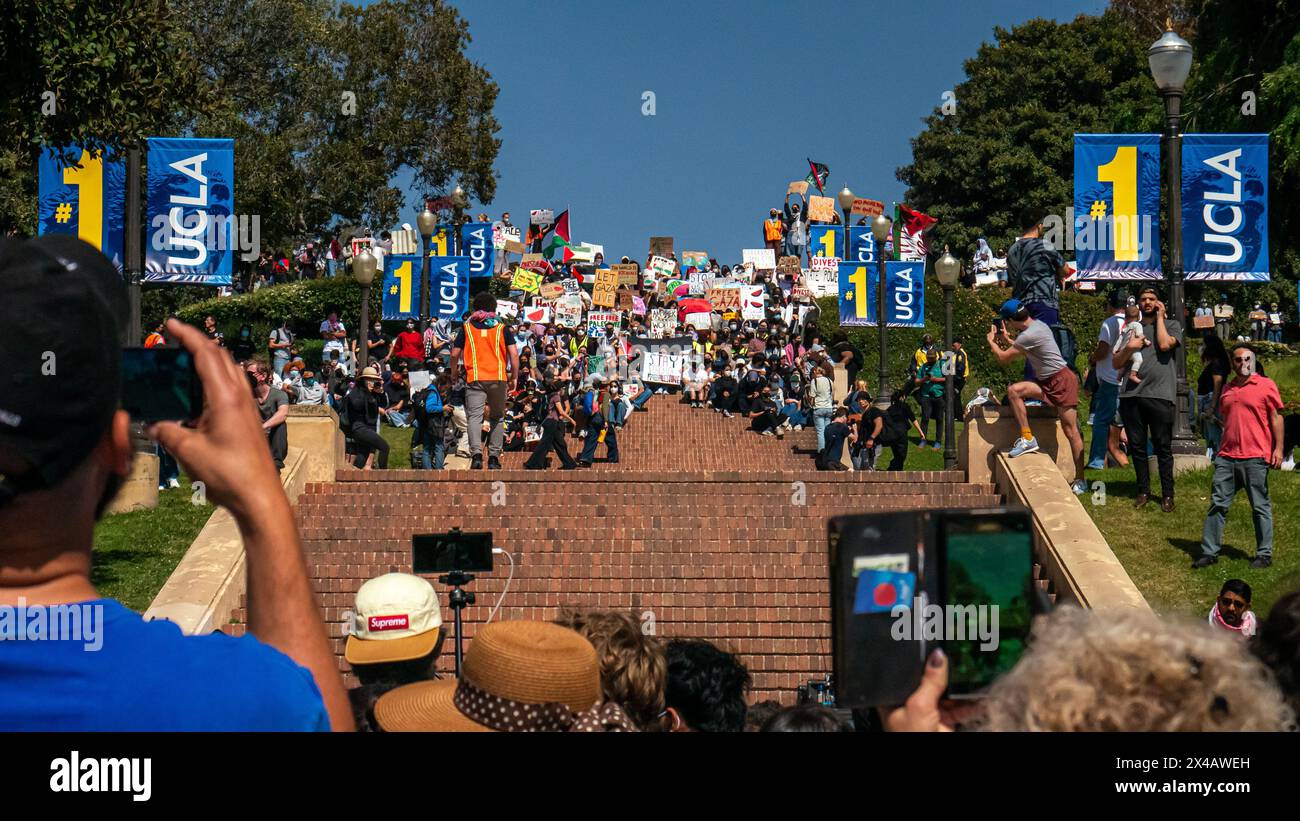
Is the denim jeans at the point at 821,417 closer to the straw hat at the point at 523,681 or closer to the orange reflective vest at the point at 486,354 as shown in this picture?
the orange reflective vest at the point at 486,354

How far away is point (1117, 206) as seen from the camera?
17.2 meters

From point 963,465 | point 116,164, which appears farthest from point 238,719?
point 116,164

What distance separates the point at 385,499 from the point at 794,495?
419 cm

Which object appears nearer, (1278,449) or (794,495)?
(1278,449)

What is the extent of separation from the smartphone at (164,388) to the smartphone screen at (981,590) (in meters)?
1.23

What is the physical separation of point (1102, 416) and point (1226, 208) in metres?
3.09

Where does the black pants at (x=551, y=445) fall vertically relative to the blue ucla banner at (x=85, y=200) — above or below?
below

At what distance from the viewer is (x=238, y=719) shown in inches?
67.4

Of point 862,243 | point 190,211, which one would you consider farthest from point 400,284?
point 190,211

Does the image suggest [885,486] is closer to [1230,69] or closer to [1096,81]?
[1230,69]

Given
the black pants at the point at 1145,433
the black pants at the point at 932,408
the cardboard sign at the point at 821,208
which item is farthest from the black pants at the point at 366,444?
the cardboard sign at the point at 821,208

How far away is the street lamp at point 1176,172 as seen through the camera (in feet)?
52.8

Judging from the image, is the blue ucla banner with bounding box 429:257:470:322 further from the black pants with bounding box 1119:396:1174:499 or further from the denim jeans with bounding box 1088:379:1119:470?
the black pants with bounding box 1119:396:1174:499

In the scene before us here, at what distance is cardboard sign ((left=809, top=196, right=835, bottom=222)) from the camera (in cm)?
4503
